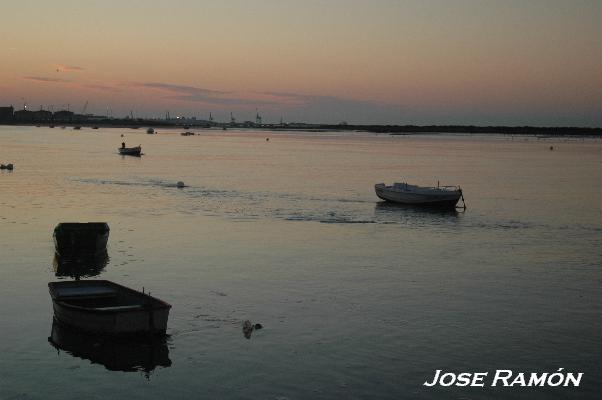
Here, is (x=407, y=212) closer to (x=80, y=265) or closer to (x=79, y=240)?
(x=79, y=240)

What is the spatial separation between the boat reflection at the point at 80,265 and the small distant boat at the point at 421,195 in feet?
92.4

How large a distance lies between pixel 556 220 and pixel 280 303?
30.1m

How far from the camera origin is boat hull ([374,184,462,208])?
175 feet

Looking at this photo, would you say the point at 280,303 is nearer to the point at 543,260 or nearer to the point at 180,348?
the point at 180,348

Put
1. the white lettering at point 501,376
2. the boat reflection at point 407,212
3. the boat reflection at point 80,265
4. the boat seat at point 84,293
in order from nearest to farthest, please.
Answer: the white lettering at point 501,376, the boat seat at point 84,293, the boat reflection at point 80,265, the boat reflection at point 407,212

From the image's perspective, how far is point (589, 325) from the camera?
2205 cm

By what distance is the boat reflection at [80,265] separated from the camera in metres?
29.0

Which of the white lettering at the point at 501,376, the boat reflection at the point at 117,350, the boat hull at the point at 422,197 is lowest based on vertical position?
the boat reflection at the point at 117,350

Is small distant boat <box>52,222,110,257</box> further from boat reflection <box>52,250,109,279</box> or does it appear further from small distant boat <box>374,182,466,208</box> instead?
small distant boat <box>374,182,466,208</box>

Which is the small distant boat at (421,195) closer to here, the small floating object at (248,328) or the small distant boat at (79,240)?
the small distant boat at (79,240)

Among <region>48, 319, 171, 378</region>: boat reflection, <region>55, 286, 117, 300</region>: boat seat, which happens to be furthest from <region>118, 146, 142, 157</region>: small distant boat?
<region>48, 319, 171, 378</region>: boat reflection

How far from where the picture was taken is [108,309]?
19172mm

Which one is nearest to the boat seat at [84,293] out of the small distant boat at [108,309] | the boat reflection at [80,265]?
the small distant boat at [108,309]

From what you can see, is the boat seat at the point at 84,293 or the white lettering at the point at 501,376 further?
the boat seat at the point at 84,293
